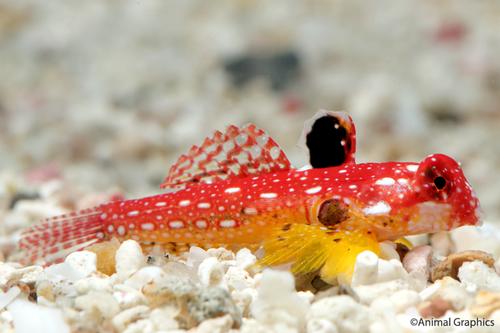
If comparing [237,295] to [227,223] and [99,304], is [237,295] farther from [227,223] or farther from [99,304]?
[227,223]

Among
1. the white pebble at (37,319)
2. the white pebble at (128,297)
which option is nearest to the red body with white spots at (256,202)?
the white pebble at (128,297)

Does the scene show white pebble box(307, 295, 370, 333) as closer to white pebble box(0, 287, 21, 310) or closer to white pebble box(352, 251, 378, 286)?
white pebble box(352, 251, 378, 286)

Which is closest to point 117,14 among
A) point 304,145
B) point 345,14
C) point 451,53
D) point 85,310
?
point 345,14

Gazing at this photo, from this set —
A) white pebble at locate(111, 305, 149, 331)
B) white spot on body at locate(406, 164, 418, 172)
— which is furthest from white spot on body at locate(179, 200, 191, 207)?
white spot on body at locate(406, 164, 418, 172)

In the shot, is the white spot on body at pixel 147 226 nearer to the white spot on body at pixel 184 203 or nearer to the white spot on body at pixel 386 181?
the white spot on body at pixel 184 203

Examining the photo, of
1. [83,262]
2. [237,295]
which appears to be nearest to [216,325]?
[237,295]

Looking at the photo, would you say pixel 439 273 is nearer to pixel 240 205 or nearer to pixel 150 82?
pixel 240 205
